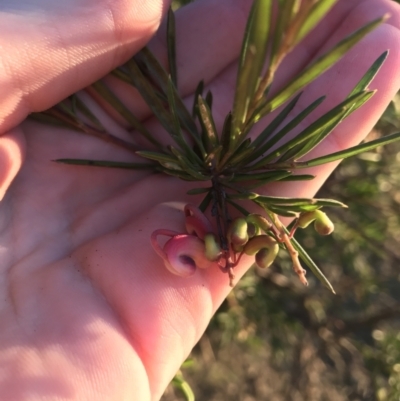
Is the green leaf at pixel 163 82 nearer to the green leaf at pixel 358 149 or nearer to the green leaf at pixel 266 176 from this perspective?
the green leaf at pixel 266 176

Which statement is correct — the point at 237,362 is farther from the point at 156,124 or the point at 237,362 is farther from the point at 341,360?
the point at 156,124

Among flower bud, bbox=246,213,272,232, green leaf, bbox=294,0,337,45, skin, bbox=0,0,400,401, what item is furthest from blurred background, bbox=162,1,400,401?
green leaf, bbox=294,0,337,45

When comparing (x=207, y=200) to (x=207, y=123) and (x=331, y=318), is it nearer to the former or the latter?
(x=207, y=123)

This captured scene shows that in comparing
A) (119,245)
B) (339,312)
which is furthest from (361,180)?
(119,245)

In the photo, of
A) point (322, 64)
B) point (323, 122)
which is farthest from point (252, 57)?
point (323, 122)

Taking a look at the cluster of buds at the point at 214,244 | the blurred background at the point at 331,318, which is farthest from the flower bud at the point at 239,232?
the blurred background at the point at 331,318

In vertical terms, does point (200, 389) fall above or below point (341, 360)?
below

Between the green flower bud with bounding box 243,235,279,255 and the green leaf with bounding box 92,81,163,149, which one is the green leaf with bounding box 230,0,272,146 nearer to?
the green flower bud with bounding box 243,235,279,255

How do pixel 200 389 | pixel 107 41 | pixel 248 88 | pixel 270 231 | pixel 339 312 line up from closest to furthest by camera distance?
pixel 248 88 < pixel 270 231 < pixel 107 41 < pixel 339 312 < pixel 200 389
